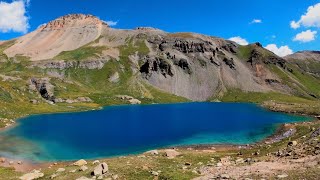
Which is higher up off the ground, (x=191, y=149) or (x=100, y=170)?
(x=100, y=170)

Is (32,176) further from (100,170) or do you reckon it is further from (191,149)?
(191,149)

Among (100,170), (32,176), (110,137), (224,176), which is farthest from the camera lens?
(110,137)

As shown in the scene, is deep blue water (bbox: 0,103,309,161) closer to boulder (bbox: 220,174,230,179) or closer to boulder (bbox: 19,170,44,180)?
boulder (bbox: 19,170,44,180)

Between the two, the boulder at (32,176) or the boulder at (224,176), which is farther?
the boulder at (32,176)

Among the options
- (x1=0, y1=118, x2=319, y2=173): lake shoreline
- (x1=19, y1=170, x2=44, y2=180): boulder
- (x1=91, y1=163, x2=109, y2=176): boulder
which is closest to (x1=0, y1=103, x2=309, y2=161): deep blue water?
(x1=0, y1=118, x2=319, y2=173): lake shoreline

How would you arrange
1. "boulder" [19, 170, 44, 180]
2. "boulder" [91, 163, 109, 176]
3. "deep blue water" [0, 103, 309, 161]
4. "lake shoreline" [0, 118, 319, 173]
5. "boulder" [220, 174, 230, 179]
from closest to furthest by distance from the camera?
"boulder" [220, 174, 230, 179]
"boulder" [91, 163, 109, 176]
"boulder" [19, 170, 44, 180]
"lake shoreline" [0, 118, 319, 173]
"deep blue water" [0, 103, 309, 161]

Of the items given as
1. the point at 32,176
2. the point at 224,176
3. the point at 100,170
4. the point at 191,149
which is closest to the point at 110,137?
the point at 191,149

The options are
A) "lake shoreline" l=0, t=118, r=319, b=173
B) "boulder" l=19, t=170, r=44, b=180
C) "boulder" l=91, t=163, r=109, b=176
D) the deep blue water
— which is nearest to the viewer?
"boulder" l=91, t=163, r=109, b=176

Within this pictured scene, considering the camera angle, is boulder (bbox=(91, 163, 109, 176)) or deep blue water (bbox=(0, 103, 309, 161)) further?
deep blue water (bbox=(0, 103, 309, 161))

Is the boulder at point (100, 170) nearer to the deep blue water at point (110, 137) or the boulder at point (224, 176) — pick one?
the boulder at point (224, 176)

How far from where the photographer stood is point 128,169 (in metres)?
44.2

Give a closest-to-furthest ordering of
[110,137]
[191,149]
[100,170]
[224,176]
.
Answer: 1. [224,176]
2. [100,170]
3. [191,149]
4. [110,137]

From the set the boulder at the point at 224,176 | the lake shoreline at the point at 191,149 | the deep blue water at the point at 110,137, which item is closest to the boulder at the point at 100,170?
the boulder at the point at 224,176

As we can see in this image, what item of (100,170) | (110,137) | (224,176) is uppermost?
(224,176)
